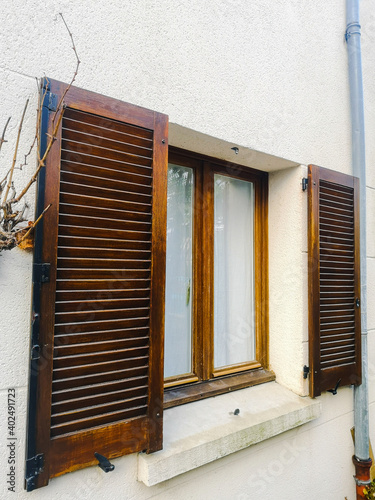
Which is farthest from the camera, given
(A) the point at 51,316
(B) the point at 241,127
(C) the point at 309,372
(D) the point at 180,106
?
(C) the point at 309,372

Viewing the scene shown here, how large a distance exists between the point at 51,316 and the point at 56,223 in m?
0.34

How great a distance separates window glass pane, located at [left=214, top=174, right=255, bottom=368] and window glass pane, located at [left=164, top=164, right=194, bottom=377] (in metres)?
0.22

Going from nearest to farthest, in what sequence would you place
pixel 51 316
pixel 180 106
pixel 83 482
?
pixel 51 316
pixel 83 482
pixel 180 106

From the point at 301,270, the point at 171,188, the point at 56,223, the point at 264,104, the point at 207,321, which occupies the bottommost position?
the point at 207,321

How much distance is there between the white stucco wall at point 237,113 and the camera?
1.26m

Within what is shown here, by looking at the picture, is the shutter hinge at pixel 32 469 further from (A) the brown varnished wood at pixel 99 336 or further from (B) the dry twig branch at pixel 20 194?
(B) the dry twig branch at pixel 20 194

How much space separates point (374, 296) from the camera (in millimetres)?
2693

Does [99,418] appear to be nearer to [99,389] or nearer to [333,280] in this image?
[99,389]

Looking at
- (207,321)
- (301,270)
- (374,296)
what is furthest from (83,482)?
(374,296)

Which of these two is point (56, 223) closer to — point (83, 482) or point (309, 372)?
point (83, 482)

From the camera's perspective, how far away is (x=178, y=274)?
6.52 ft

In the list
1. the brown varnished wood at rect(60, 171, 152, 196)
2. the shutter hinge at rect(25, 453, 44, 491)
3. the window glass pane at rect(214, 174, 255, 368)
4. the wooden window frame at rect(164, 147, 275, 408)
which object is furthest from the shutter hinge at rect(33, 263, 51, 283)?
the window glass pane at rect(214, 174, 255, 368)

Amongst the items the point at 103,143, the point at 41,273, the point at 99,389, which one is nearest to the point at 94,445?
the point at 99,389

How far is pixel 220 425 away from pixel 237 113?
1.70 metres
